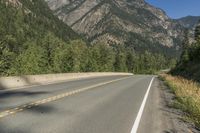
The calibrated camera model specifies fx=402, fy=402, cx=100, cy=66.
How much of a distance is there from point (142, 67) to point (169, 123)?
615 feet

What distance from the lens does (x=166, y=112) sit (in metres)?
14.8

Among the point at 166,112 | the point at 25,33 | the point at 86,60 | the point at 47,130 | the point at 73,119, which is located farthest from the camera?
the point at 25,33

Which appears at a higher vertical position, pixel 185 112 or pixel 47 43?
pixel 47 43

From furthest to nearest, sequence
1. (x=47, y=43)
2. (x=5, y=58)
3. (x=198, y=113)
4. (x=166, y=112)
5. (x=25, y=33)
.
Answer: (x=25, y=33)
(x=47, y=43)
(x=5, y=58)
(x=166, y=112)
(x=198, y=113)

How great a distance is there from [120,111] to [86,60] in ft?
376

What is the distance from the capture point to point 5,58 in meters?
72.9

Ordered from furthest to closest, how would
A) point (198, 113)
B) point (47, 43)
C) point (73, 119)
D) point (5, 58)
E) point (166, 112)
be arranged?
point (47, 43) < point (5, 58) < point (166, 112) < point (198, 113) < point (73, 119)

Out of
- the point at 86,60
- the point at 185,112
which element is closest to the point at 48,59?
the point at 86,60

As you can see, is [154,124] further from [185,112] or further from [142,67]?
[142,67]

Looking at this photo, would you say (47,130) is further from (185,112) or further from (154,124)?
(185,112)

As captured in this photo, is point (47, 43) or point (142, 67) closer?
point (47, 43)

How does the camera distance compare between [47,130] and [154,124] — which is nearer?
[47,130]

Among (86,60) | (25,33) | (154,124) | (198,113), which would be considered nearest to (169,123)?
(154,124)

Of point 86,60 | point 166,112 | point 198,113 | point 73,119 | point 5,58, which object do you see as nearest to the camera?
point 73,119
